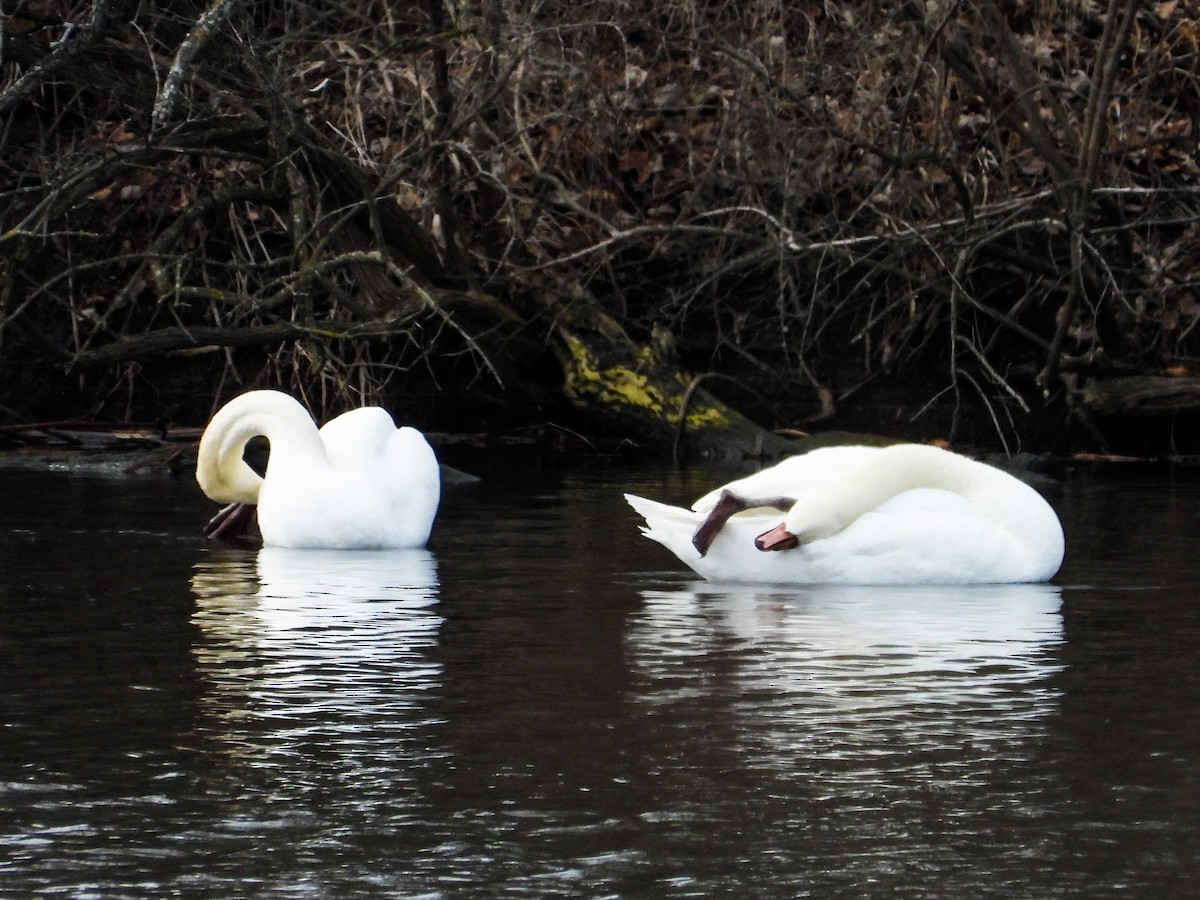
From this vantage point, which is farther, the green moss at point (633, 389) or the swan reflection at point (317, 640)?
the green moss at point (633, 389)

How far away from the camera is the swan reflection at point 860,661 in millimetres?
5184

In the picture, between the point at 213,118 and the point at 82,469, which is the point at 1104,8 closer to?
the point at 213,118

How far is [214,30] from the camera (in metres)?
10.4

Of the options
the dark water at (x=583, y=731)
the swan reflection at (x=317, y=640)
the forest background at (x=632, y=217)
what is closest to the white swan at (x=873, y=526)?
the dark water at (x=583, y=731)

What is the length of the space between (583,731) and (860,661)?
129 centimetres

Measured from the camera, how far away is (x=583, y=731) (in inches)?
203

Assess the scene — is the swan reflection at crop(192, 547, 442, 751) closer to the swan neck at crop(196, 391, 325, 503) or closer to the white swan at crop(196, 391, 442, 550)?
the white swan at crop(196, 391, 442, 550)

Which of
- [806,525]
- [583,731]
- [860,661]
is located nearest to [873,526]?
[806,525]

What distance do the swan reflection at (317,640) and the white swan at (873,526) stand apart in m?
1.08

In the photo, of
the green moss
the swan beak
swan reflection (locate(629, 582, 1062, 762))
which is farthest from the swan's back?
the green moss

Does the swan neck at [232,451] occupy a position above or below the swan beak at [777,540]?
above

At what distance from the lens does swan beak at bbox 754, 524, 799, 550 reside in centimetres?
794

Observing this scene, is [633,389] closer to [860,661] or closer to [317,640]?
[317,640]

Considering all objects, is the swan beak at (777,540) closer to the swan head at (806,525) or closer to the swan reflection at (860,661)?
the swan head at (806,525)
